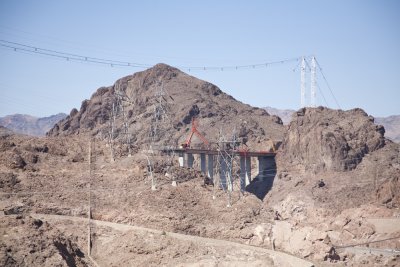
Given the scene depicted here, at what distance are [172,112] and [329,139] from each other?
44.4 metres

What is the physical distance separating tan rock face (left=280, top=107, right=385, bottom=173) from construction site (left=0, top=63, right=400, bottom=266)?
0.27 m

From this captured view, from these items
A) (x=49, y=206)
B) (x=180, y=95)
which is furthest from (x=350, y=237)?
(x=180, y=95)

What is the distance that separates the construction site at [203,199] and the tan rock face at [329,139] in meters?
0.27

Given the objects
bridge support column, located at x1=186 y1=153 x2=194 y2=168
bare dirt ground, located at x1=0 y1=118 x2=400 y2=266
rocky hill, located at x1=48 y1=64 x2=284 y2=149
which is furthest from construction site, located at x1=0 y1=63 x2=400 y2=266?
rocky hill, located at x1=48 y1=64 x2=284 y2=149

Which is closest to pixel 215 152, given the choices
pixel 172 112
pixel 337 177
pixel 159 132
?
pixel 159 132

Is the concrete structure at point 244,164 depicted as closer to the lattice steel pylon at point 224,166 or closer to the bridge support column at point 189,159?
the bridge support column at point 189,159

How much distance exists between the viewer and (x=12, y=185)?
61.4 metres

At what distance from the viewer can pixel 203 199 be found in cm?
6694

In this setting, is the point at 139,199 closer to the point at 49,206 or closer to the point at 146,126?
the point at 49,206

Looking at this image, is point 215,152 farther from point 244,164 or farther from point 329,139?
point 329,139

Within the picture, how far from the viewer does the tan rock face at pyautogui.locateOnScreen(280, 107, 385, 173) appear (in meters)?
116

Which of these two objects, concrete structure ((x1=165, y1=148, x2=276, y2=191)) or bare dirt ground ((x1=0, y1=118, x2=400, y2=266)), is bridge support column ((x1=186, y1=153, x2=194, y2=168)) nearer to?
concrete structure ((x1=165, y1=148, x2=276, y2=191))

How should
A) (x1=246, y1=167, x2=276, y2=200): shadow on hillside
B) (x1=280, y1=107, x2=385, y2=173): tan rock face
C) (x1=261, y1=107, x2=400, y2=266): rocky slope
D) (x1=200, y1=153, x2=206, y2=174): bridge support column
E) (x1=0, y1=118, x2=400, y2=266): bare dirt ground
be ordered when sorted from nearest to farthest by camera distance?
(x1=0, y1=118, x2=400, y2=266): bare dirt ground → (x1=261, y1=107, x2=400, y2=266): rocky slope → (x1=280, y1=107, x2=385, y2=173): tan rock face → (x1=200, y1=153, x2=206, y2=174): bridge support column → (x1=246, y1=167, x2=276, y2=200): shadow on hillside

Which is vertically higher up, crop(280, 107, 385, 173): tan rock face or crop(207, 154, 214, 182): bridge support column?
crop(280, 107, 385, 173): tan rock face
